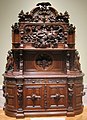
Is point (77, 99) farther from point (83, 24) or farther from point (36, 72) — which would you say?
point (83, 24)

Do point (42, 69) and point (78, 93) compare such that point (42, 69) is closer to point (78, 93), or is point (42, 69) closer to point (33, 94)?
point (33, 94)

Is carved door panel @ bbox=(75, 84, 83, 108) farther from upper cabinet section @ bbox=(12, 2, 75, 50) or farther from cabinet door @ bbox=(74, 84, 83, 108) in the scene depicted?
upper cabinet section @ bbox=(12, 2, 75, 50)

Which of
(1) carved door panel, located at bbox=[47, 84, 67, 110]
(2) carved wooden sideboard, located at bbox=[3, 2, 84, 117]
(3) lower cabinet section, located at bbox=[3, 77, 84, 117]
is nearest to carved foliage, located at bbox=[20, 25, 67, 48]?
(2) carved wooden sideboard, located at bbox=[3, 2, 84, 117]

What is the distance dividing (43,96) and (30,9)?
190 centimetres

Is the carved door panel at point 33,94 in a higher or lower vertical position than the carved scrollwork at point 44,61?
lower

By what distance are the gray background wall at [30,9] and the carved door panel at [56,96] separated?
3.00 ft

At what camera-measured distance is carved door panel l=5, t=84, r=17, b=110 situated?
Answer: 5.21 metres

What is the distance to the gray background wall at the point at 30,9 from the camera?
19.2 feet

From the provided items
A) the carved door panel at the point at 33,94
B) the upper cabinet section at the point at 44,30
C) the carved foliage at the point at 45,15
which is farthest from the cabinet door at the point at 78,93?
the carved foliage at the point at 45,15

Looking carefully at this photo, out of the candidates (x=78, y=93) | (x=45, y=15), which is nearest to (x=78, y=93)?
(x=78, y=93)

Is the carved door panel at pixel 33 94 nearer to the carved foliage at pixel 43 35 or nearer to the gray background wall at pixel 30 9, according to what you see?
the carved foliage at pixel 43 35

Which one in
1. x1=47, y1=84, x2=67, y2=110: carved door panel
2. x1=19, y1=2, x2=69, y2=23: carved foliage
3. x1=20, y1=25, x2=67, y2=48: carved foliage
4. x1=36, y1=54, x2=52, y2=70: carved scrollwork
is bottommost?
x1=47, y1=84, x2=67, y2=110: carved door panel

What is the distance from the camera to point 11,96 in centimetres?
524

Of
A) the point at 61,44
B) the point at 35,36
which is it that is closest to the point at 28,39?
the point at 35,36
